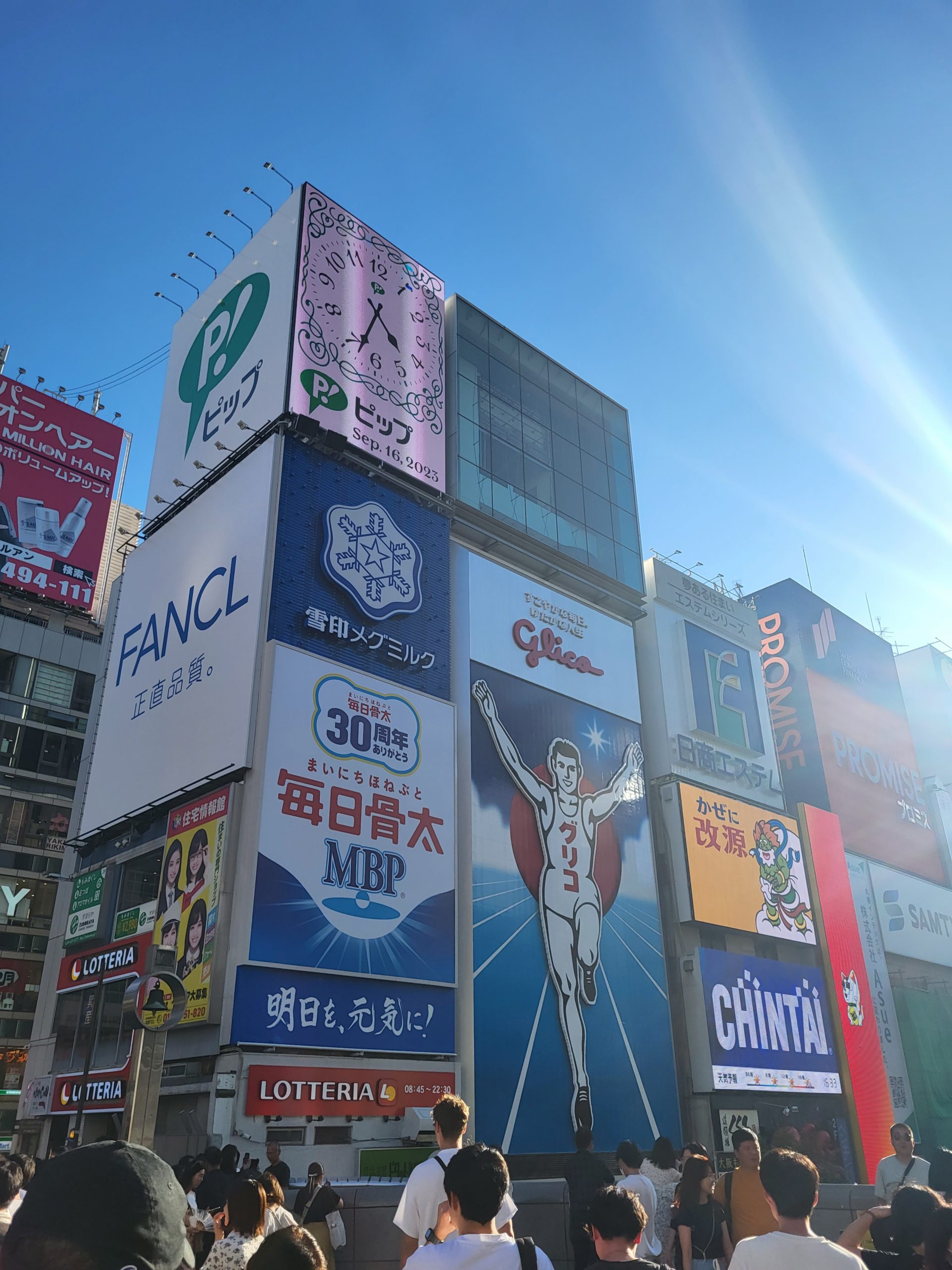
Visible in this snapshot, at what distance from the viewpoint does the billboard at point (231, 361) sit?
2595 centimetres

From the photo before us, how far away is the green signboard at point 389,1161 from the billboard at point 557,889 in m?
1.97

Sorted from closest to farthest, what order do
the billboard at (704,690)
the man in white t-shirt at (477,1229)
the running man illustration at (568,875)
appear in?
the man in white t-shirt at (477,1229) → the running man illustration at (568,875) → the billboard at (704,690)

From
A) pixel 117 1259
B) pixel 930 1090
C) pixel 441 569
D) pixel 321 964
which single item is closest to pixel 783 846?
pixel 930 1090

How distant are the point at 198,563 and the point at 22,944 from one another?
2307cm

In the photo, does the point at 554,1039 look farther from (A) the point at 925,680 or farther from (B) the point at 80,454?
(A) the point at 925,680

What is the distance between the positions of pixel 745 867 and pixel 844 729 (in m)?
13.2

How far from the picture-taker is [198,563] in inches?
1008

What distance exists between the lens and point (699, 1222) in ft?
23.1

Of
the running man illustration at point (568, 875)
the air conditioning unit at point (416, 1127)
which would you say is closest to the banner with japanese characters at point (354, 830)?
the running man illustration at point (568, 875)

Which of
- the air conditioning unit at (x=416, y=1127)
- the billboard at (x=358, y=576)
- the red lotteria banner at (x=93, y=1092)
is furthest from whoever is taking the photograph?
the billboard at (x=358, y=576)

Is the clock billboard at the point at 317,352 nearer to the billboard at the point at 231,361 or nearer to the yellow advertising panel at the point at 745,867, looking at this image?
the billboard at the point at 231,361

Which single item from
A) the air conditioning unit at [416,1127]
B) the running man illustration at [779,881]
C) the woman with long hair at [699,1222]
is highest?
the running man illustration at [779,881]

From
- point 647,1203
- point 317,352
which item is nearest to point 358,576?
point 317,352

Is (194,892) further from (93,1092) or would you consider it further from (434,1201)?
(434,1201)
